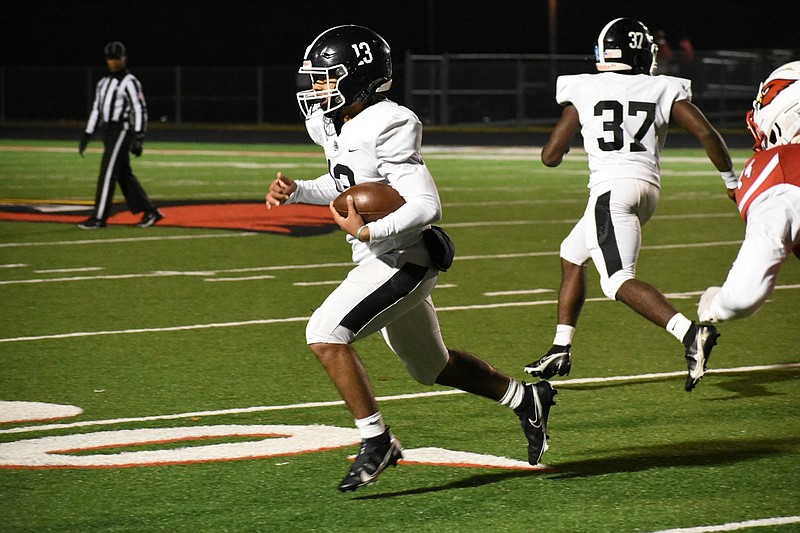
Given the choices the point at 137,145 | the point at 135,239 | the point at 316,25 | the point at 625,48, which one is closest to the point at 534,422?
the point at 625,48

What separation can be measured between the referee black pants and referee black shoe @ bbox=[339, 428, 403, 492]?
28.1 ft

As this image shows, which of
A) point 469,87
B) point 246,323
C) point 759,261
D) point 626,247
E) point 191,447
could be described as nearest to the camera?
point 759,261

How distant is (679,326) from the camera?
19.5 ft

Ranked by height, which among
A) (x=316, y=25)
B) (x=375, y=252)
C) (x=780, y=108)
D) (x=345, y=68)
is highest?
(x=316, y=25)

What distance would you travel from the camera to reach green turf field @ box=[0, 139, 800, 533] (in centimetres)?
450

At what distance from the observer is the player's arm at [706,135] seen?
6418 mm

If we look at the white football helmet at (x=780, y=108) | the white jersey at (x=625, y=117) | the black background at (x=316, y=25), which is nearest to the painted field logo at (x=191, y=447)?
the white football helmet at (x=780, y=108)

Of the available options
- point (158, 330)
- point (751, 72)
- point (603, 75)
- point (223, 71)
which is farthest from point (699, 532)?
point (223, 71)

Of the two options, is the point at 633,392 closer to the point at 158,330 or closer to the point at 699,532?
the point at 699,532

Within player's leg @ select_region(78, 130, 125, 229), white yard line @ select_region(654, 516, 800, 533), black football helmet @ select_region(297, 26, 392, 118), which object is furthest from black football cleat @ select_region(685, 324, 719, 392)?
player's leg @ select_region(78, 130, 125, 229)

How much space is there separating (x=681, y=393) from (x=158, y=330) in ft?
10.2

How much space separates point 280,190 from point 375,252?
390 millimetres

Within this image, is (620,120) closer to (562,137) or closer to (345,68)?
(562,137)

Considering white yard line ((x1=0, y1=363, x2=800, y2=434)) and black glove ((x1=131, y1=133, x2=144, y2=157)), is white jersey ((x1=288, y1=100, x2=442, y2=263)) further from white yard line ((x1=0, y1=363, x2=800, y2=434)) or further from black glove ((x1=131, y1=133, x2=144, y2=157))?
black glove ((x1=131, y1=133, x2=144, y2=157))
